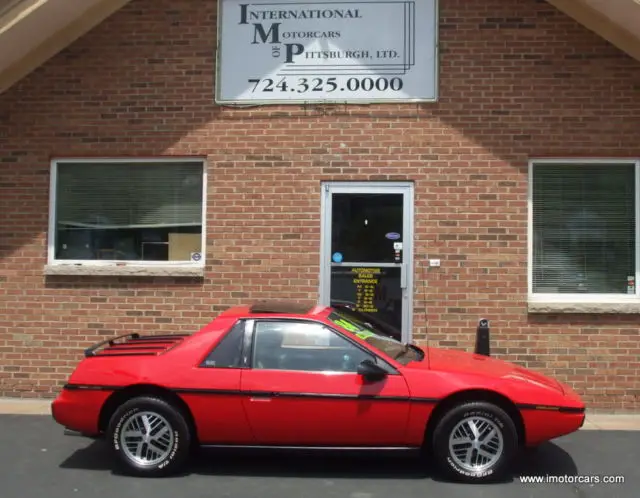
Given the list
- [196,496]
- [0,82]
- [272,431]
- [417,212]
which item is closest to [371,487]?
[272,431]

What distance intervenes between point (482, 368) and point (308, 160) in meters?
3.66

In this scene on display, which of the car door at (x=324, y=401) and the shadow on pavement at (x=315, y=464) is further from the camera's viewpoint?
the shadow on pavement at (x=315, y=464)

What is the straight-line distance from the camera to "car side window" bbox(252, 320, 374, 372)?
17.9 ft

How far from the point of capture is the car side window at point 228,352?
5.51 m

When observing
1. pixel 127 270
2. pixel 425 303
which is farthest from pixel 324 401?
pixel 127 270

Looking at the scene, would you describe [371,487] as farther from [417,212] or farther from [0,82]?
[0,82]

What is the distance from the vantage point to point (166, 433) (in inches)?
215

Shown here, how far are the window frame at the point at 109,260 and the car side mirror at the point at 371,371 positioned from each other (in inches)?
143

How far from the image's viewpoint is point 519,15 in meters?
8.34

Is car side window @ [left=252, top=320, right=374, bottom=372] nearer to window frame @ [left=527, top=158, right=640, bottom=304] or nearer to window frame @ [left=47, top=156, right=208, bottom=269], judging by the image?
window frame @ [left=47, top=156, right=208, bottom=269]

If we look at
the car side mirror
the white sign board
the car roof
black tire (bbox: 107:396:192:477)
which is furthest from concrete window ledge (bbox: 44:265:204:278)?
the car side mirror

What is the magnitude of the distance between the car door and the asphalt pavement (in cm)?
32

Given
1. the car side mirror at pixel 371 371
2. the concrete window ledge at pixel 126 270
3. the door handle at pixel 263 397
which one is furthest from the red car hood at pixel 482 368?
the concrete window ledge at pixel 126 270

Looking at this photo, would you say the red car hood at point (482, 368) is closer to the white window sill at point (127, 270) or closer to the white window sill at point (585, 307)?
the white window sill at point (585, 307)
